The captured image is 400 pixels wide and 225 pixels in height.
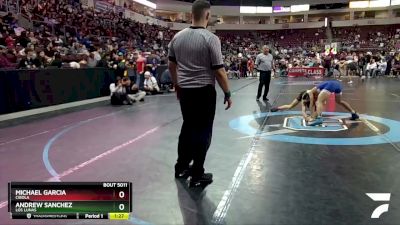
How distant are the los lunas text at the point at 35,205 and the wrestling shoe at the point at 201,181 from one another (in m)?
1.44

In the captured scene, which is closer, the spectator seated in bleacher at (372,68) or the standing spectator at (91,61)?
the standing spectator at (91,61)

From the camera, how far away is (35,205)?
255 centimetres

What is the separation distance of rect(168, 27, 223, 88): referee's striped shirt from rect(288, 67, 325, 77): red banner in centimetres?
2521

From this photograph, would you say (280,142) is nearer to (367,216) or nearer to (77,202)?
(367,216)

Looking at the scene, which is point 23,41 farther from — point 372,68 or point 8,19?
point 372,68

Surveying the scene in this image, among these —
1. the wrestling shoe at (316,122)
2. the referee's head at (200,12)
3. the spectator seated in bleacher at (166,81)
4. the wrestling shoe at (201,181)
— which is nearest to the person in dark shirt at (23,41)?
the spectator seated in bleacher at (166,81)

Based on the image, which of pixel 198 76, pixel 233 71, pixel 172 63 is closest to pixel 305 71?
pixel 233 71

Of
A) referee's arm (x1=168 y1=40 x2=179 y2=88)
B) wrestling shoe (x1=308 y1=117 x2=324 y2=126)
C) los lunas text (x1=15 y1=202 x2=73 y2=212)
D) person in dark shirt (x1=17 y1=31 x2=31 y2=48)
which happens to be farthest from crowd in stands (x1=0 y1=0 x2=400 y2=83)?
los lunas text (x1=15 y1=202 x2=73 y2=212)

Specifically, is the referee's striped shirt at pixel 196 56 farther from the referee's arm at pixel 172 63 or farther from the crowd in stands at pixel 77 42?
the crowd in stands at pixel 77 42

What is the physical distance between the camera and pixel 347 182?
376 centimetres

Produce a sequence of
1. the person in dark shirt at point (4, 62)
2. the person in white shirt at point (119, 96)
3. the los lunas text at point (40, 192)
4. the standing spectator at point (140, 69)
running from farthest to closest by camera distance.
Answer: the standing spectator at point (140, 69)
the person in white shirt at point (119, 96)
the person in dark shirt at point (4, 62)
the los lunas text at point (40, 192)

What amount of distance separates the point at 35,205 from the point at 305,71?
2720 cm

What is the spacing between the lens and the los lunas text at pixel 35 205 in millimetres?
2527
